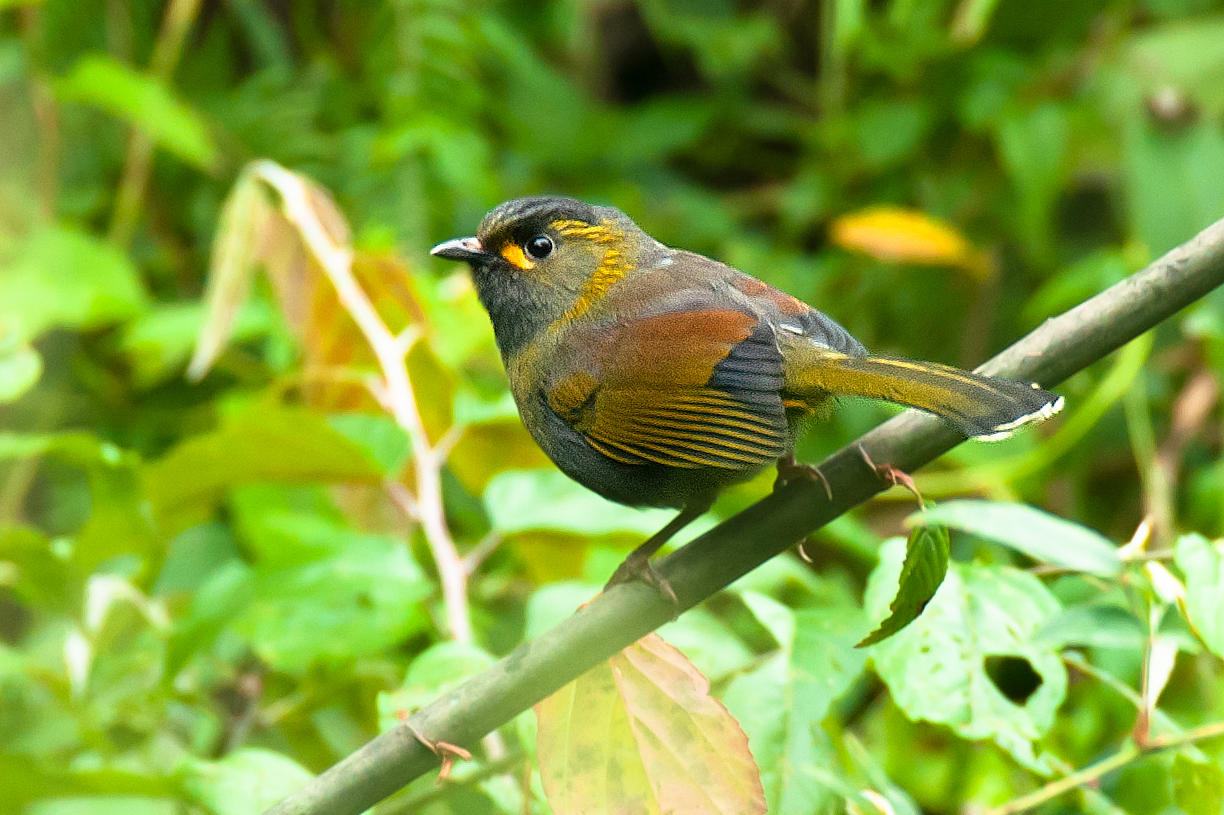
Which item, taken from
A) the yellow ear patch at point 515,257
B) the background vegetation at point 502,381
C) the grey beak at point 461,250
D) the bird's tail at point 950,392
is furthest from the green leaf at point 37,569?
the bird's tail at point 950,392

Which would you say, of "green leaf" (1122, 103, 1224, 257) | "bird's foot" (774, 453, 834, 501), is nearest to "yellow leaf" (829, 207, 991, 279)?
"green leaf" (1122, 103, 1224, 257)

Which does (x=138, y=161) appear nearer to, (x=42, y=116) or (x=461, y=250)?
(x=42, y=116)

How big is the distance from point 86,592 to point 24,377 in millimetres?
386

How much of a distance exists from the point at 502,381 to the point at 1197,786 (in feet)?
7.29

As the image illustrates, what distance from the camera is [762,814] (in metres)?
1.19

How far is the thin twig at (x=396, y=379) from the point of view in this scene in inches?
74.0

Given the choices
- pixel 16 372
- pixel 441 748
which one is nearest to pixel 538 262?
pixel 16 372

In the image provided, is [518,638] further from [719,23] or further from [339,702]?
[719,23]

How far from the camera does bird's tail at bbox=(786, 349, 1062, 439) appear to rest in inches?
49.1

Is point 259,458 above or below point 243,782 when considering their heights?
above

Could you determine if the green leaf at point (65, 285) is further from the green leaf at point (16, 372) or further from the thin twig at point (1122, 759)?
the thin twig at point (1122, 759)

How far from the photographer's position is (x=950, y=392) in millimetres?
1300

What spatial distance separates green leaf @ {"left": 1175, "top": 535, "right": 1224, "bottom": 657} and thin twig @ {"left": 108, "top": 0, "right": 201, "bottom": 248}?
11.1 ft

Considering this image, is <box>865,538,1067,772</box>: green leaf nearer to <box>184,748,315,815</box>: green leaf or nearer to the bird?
the bird
